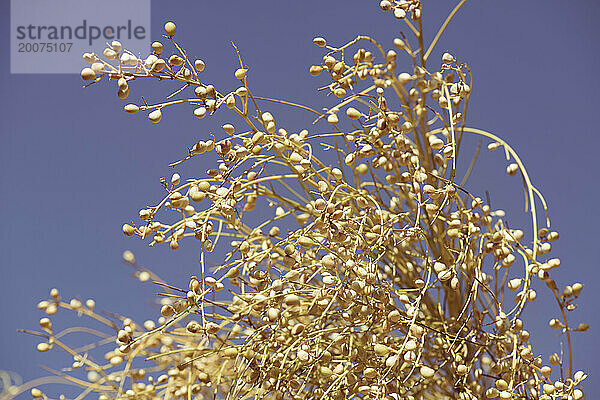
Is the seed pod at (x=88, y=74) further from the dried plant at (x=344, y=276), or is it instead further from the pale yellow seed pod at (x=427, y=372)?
the pale yellow seed pod at (x=427, y=372)

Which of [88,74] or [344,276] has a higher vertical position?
[88,74]

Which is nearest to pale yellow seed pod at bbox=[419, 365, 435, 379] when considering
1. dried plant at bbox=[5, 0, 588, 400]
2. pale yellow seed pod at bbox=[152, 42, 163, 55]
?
dried plant at bbox=[5, 0, 588, 400]

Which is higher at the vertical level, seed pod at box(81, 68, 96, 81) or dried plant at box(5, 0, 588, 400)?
seed pod at box(81, 68, 96, 81)

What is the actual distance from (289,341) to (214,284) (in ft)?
0.26

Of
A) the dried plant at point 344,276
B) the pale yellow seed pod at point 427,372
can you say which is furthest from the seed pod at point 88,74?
the pale yellow seed pod at point 427,372

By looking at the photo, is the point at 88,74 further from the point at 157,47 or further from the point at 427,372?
the point at 427,372

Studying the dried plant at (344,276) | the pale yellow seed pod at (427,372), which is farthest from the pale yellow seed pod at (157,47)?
the pale yellow seed pod at (427,372)

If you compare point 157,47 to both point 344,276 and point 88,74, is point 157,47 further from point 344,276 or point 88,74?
point 344,276

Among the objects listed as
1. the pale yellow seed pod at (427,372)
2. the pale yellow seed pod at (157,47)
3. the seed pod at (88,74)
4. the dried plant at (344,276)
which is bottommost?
the pale yellow seed pod at (427,372)

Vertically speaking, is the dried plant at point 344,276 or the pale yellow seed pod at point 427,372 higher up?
the dried plant at point 344,276

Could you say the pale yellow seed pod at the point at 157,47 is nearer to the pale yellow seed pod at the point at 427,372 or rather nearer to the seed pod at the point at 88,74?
the seed pod at the point at 88,74

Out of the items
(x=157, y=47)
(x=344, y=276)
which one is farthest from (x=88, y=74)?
(x=344, y=276)

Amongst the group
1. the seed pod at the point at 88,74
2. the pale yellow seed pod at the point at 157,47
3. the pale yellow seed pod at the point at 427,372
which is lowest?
the pale yellow seed pod at the point at 427,372

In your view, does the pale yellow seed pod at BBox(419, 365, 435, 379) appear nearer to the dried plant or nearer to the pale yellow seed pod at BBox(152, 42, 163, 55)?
the dried plant
